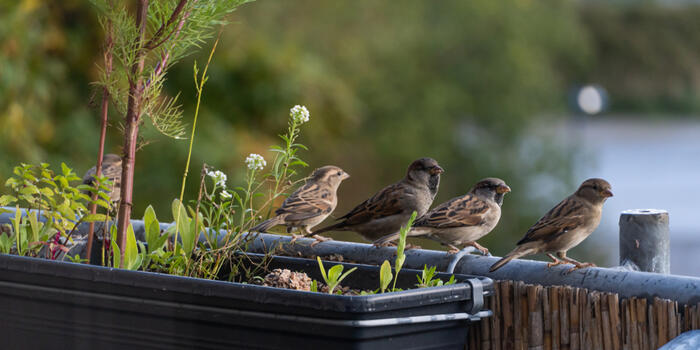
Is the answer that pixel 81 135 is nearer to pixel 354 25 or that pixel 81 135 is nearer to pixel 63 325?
pixel 63 325


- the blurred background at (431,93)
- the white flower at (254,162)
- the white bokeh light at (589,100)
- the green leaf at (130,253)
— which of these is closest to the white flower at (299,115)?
the white flower at (254,162)

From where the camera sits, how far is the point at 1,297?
5.82 feet

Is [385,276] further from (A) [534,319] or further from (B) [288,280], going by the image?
(A) [534,319]

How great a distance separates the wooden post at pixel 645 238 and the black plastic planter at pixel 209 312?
1.68 feet

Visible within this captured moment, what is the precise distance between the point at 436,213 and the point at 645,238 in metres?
0.66

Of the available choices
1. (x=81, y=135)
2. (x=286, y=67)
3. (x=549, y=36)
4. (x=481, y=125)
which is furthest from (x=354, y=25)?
(x=81, y=135)

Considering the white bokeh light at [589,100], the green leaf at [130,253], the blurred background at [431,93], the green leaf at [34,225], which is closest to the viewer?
the green leaf at [130,253]

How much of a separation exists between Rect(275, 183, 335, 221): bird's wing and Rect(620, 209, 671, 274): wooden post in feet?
3.39

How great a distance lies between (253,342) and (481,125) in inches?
874

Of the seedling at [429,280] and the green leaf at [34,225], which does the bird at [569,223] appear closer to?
the seedling at [429,280]

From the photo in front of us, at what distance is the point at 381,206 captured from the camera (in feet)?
9.02

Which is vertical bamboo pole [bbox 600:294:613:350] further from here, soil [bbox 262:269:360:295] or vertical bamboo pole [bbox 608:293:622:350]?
soil [bbox 262:269:360:295]

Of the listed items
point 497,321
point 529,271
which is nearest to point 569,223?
point 529,271

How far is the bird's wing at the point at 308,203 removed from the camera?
2662 mm
